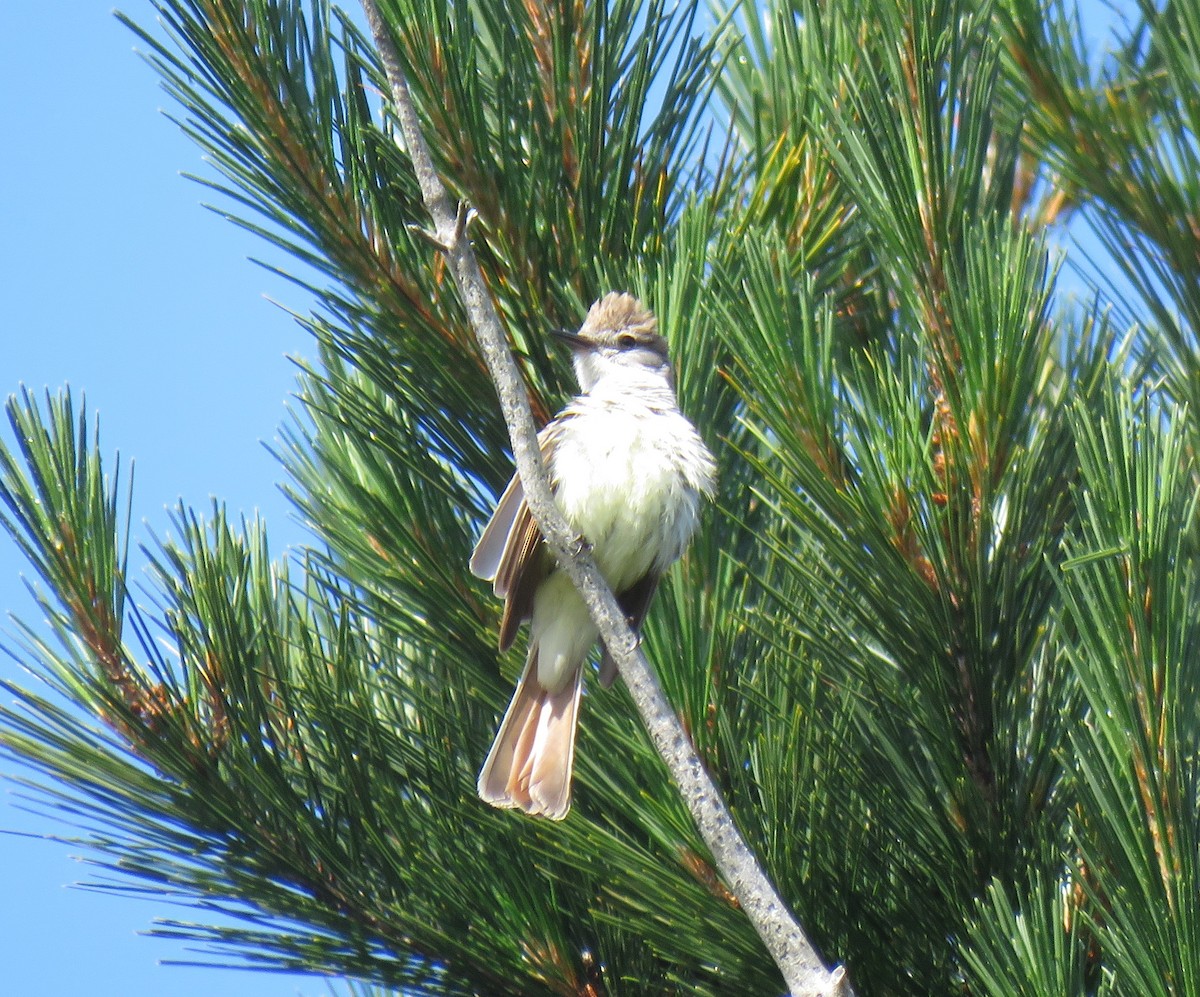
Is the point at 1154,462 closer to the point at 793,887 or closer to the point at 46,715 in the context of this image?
the point at 793,887

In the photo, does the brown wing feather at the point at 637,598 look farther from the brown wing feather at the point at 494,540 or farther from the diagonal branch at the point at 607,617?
the diagonal branch at the point at 607,617

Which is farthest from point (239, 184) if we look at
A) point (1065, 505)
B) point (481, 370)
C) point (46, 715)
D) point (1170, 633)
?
point (1170, 633)

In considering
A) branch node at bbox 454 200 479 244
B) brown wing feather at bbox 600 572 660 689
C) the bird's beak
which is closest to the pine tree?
the bird's beak

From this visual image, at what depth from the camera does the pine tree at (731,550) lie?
5.68 feet

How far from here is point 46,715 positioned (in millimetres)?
2166

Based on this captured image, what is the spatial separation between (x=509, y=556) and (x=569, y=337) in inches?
15.2

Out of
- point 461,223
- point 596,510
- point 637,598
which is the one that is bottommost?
point 637,598

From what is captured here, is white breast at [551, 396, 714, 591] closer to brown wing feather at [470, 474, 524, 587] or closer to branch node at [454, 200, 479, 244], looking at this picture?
brown wing feather at [470, 474, 524, 587]

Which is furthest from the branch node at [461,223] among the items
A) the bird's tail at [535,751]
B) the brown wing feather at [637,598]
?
the brown wing feather at [637,598]

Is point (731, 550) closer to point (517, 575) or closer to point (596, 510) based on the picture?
point (517, 575)

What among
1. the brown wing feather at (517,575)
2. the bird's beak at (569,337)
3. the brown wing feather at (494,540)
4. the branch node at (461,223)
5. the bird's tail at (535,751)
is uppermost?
the branch node at (461,223)

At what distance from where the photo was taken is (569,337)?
7.82 ft

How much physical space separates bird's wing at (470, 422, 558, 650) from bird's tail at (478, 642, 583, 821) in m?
0.10

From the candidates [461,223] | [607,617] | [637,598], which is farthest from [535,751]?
[637,598]
